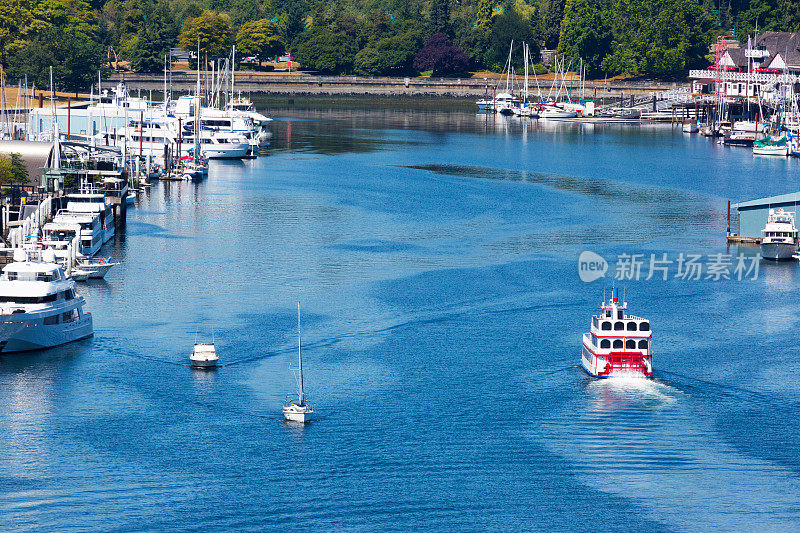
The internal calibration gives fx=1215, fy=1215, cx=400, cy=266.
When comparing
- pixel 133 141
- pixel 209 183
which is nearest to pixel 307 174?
pixel 209 183

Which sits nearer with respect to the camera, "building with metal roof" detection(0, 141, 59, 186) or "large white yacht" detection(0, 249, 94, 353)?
"large white yacht" detection(0, 249, 94, 353)

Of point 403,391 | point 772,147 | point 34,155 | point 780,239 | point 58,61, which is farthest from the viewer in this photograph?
point 58,61

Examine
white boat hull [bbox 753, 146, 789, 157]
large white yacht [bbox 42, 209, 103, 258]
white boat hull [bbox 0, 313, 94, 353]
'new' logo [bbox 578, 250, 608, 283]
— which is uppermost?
white boat hull [bbox 753, 146, 789, 157]

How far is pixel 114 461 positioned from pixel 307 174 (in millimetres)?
80964

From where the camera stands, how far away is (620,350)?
51.9 metres

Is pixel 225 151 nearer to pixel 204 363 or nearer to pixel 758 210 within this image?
pixel 758 210

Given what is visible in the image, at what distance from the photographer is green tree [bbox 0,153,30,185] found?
85000 mm

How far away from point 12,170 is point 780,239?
173 feet

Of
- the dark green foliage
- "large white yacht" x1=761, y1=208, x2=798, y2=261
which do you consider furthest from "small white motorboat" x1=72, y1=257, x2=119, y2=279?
the dark green foliage

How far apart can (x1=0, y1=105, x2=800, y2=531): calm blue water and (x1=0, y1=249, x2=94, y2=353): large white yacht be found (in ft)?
2.65

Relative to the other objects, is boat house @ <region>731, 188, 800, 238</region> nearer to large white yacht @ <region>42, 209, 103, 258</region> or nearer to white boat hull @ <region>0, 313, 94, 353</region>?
large white yacht @ <region>42, 209, 103, 258</region>

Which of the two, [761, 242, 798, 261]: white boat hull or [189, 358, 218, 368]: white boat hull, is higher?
[761, 242, 798, 261]: white boat hull

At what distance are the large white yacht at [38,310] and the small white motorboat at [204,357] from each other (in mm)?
6988

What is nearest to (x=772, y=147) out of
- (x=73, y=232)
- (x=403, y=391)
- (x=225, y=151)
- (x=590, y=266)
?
(x=225, y=151)
